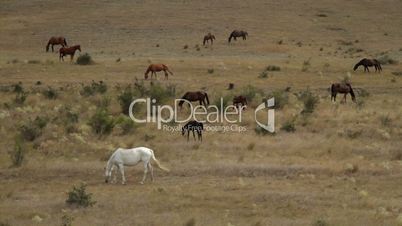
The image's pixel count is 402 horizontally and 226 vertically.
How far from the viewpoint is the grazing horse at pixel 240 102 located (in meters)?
26.8

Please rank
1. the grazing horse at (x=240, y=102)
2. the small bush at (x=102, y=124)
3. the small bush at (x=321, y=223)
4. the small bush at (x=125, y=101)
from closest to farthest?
the small bush at (x=321, y=223) < the small bush at (x=102, y=124) < the small bush at (x=125, y=101) < the grazing horse at (x=240, y=102)

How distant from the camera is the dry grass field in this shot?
1454cm

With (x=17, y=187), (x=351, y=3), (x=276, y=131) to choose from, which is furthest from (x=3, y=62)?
(x=351, y=3)

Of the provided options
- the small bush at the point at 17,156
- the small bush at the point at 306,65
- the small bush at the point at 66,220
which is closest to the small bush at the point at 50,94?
the small bush at the point at 17,156

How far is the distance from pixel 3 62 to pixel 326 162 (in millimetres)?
27077

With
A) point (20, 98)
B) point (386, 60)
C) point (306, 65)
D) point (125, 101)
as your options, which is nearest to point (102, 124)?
point (125, 101)

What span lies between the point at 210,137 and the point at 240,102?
5238mm

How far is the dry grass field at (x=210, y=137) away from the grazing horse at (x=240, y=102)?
36 centimetres

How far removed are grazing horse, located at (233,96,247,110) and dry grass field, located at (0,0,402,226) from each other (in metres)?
0.36

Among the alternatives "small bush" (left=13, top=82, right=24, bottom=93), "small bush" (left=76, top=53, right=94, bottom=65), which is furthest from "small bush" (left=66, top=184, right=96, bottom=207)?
"small bush" (left=76, top=53, right=94, bottom=65)

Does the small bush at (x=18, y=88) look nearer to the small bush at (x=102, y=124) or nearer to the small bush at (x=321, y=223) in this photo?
the small bush at (x=102, y=124)

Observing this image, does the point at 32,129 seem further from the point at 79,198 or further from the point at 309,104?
the point at 309,104

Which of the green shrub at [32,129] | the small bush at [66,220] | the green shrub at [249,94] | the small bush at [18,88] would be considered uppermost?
the small bush at [18,88]

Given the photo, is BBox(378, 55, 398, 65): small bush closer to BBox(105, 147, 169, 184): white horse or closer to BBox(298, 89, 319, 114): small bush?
BBox(298, 89, 319, 114): small bush
